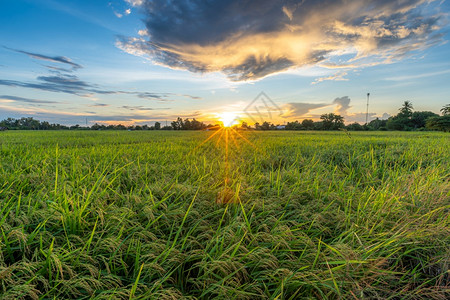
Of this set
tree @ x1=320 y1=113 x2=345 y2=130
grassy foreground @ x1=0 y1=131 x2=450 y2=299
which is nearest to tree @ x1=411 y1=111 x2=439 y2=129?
tree @ x1=320 y1=113 x2=345 y2=130

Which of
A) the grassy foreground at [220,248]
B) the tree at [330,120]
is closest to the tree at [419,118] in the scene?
the tree at [330,120]

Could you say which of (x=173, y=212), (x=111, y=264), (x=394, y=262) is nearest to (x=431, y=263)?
(x=394, y=262)

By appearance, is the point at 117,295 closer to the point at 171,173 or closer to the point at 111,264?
the point at 111,264

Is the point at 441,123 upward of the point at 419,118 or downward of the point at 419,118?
downward

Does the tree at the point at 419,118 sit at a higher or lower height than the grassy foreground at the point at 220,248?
higher

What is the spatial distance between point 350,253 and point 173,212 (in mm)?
1766

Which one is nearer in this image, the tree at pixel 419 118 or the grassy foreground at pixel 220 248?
the grassy foreground at pixel 220 248

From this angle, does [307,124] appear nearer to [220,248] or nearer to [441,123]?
[441,123]

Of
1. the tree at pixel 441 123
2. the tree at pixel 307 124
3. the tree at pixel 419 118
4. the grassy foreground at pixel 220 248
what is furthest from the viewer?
the tree at pixel 419 118

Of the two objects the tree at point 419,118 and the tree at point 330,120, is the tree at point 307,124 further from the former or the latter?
the tree at point 419,118

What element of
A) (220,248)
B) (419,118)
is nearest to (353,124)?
(419,118)

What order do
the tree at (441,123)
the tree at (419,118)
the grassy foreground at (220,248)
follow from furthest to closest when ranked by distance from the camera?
the tree at (419,118) < the tree at (441,123) < the grassy foreground at (220,248)

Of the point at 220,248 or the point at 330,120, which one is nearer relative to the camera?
the point at 220,248

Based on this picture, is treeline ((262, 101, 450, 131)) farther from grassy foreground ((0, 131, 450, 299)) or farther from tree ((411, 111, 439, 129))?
grassy foreground ((0, 131, 450, 299))
